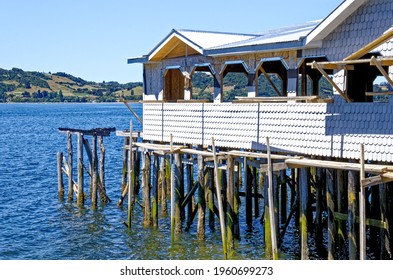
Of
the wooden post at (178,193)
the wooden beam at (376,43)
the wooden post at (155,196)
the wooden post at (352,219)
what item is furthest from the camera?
the wooden post at (155,196)

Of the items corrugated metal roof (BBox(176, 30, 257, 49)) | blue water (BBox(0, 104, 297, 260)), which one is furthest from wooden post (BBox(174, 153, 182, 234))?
corrugated metal roof (BBox(176, 30, 257, 49))

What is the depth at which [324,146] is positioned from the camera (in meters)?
20.4

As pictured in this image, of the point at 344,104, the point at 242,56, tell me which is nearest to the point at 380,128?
the point at 344,104

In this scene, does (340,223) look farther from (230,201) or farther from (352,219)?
(230,201)

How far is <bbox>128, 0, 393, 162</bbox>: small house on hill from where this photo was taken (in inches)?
756

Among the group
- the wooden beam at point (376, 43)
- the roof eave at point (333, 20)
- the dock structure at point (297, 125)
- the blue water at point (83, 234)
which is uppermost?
the roof eave at point (333, 20)

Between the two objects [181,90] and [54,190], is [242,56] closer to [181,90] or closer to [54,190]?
[181,90]

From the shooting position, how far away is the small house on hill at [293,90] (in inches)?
756

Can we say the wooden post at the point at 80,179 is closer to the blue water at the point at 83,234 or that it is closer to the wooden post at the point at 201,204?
the blue water at the point at 83,234

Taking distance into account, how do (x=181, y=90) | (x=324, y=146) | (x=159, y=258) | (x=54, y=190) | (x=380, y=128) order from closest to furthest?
(x=380, y=128) < (x=324, y=146) < (x=159, y=258) < (x=181, y=90) < (x=54, y=190)

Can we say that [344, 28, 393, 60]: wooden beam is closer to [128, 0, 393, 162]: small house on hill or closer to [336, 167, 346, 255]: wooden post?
[128, 0, 393, 162]: small house on hill

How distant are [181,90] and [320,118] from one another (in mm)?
9629

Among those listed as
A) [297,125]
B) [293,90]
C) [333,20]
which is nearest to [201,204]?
[297,125]

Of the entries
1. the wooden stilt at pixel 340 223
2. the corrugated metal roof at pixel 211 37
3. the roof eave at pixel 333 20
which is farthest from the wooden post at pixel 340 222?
the corrugated metal roof at pixel 211 37
